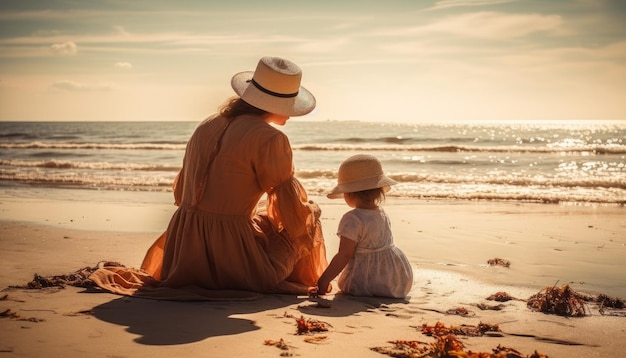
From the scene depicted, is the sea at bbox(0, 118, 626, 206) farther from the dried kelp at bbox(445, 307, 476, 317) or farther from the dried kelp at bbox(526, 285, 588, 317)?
the dried kelp at bbox(445, 307, 476, 317)

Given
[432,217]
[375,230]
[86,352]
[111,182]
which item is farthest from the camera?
[111,182]

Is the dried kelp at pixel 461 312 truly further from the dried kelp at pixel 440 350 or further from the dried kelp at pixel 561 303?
the dried kelp at pixel 440 350

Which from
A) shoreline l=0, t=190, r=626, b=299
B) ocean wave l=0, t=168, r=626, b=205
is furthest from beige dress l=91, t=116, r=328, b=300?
ocean wave l=0, t=168, r=626, b=205

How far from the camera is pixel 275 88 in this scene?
448 cm

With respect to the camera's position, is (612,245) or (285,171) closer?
(285,171)

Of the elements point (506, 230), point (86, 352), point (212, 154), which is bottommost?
point (86, 352)

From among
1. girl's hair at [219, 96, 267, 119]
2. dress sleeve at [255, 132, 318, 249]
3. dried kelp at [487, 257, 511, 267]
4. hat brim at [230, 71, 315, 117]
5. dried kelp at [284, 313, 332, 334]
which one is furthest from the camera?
dried kelp at [487, 257, 511, 267]

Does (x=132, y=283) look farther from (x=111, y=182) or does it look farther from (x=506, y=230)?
(x=111, y=182)

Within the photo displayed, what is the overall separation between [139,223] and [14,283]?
3.72 metres

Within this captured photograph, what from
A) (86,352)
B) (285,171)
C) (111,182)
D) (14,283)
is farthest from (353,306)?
(111,182)

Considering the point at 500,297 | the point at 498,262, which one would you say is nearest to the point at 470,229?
the point at 498,262

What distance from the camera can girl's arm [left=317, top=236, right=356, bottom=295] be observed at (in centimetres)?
460

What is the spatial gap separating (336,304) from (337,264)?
336 millimetres

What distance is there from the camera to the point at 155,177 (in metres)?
15.6
